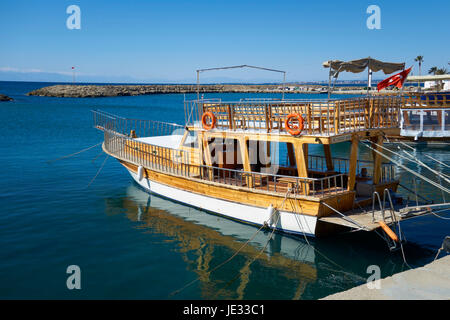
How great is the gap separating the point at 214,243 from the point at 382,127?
764 centimetres

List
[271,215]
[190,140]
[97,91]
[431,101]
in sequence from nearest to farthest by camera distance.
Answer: [271,215] < [190,140] < [431,101] < [97,91]

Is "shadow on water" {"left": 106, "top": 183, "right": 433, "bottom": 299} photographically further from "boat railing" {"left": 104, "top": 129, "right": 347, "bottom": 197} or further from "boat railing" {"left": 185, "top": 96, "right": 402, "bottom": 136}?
"boat railing" {"left": 185, "top": 96, "right": 402, "bottom": 136}

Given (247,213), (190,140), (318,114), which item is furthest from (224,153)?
(318,114)

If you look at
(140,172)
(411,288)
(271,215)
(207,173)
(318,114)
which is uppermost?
(318,114)

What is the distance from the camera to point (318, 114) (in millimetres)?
14523

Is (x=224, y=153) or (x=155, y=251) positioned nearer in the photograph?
(x=155, y=251)

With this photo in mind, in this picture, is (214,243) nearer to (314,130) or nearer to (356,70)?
(314,130)

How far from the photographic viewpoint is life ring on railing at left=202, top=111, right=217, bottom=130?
16062mm

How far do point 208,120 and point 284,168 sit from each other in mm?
4285

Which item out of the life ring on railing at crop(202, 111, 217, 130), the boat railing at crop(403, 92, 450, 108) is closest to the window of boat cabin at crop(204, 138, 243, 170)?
the life ring on railing at crop(202, 111, 217, 130)

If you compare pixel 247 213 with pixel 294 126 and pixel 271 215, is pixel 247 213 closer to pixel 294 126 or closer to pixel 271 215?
pixel 271 215

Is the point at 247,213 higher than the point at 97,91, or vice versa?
the point at 97,91

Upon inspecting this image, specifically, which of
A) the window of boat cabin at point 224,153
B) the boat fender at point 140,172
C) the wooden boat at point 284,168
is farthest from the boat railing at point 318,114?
the boat fender at point 140,172

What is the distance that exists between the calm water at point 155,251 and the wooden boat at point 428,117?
1576 cm
